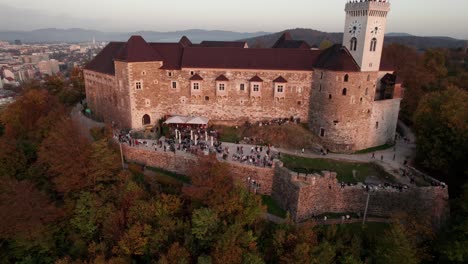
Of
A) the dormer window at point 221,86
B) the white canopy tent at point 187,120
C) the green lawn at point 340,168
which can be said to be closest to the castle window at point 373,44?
the green lawn at point 340,168

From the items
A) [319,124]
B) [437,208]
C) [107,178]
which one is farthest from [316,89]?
[107,178]

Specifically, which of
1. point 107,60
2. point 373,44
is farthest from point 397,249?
point 107,60

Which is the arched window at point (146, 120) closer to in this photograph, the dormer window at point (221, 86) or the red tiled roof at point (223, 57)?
the red tiled roof at point (223, 57)

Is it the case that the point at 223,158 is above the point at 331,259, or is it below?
above

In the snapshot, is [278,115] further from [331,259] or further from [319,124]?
[331,259]

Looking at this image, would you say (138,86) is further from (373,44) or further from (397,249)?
(397,249)

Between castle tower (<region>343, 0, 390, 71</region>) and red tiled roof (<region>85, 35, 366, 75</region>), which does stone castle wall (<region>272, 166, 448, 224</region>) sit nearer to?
castle tower (<region>343, 0, 390, 71</region>)
